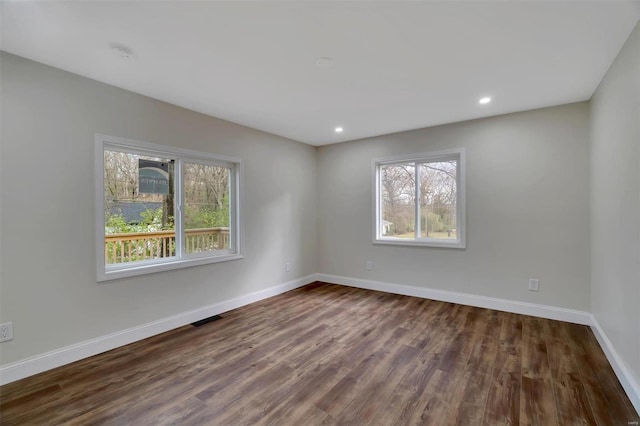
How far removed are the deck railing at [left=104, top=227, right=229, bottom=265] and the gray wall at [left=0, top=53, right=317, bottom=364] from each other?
254 millimetres

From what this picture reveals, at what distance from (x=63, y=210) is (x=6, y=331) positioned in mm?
955

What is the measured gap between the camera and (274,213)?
4.38 m

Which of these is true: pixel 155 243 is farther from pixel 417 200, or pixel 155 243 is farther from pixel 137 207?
pixel 417 200

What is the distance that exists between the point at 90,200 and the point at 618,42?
4.31 m

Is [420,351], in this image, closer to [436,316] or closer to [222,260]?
[436,316]

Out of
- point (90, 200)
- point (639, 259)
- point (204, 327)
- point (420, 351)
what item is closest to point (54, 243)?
point (90, 200)

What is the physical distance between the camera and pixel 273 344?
8.98 ft

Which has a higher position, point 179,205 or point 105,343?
point 179,205

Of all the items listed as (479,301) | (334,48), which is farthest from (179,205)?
(479,301)

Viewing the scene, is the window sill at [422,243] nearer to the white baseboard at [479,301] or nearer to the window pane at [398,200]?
the window pane at [398,200]

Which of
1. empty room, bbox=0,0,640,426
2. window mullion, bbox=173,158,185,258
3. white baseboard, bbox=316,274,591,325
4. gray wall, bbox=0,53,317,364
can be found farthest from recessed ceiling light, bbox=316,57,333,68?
Answer: white baseboard, bbox=316,274,591,325

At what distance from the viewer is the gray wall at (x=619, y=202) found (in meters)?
1.84

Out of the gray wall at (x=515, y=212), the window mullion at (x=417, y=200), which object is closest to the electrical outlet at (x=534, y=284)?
the gray wall at (x=515, y=212)

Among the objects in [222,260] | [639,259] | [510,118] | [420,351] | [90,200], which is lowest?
[420,351]
